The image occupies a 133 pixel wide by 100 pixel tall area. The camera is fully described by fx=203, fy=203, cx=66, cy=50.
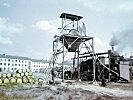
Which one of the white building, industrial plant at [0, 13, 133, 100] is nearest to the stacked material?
industrial plant at [0, 13, 133, 100]

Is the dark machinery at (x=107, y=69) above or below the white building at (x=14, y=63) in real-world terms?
below

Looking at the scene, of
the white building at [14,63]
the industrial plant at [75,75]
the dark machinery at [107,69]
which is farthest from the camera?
the white building at [14,63]

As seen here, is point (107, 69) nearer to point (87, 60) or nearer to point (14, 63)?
point (87, 60)

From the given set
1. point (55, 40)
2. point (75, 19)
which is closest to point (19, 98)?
point (55, 40)

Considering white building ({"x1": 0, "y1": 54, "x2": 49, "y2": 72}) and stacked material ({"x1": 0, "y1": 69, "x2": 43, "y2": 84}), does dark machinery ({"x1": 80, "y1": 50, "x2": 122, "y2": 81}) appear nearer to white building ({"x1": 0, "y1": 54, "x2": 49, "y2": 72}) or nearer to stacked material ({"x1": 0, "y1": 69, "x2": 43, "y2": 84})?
stacked material ({"x1": 0, "y1": 69, "x2": 43, "y2": 84})

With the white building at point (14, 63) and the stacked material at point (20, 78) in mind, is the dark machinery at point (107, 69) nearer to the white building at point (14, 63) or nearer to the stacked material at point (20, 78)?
the stacked material at point (20, 78)

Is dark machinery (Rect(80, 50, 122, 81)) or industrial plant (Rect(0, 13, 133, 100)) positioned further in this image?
dark machinery (Rect(80, 50, 122, 81))

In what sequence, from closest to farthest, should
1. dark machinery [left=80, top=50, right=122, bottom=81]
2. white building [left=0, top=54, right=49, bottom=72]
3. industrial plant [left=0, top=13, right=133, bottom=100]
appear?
industrial plant [left=0, top=13, right=133, bottom=100] → dark machinery [left=80, top=50, right=122, bottom=81] → white building [left=0, top=54, right=49, bottom=72]

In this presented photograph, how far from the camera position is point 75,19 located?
26422 millimetres

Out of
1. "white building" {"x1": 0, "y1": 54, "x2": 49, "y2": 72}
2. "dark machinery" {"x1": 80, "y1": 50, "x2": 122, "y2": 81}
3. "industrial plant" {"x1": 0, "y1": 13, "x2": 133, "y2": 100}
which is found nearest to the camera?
"industrial plant" {"x1": 0, "y1": 13, "x2": 133, "y2": 100}

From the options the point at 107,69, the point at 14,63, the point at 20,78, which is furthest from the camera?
the point at 14,63

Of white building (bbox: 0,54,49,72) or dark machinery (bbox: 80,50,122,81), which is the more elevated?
white building (bbox: 0,54,49,72)

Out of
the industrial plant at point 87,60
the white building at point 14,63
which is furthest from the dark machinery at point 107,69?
the white building at point 14,63

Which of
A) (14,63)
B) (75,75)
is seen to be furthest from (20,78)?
(14,63)
